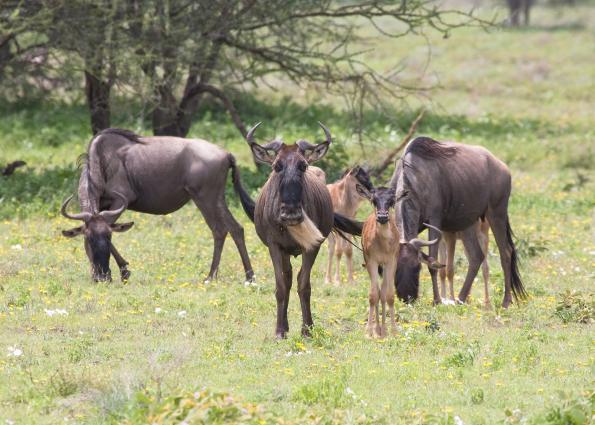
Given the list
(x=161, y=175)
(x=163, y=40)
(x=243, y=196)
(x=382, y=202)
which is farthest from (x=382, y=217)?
(x=163, y=40)

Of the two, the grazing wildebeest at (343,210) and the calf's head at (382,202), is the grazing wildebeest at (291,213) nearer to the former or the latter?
the calf's head at (382,202)

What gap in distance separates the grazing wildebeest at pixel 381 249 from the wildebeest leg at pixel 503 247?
2710mm

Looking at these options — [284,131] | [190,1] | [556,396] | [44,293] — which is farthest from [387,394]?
[284,131]

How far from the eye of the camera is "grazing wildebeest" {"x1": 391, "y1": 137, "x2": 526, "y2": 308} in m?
13.0

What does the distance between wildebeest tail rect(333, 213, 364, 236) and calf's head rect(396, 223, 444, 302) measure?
2.13 ft

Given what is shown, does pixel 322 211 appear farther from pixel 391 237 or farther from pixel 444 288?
pixel 444 288

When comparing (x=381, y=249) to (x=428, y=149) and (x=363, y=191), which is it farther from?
(x=428, y=149)

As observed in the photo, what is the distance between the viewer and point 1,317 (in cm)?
1219

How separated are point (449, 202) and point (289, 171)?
3.73 m

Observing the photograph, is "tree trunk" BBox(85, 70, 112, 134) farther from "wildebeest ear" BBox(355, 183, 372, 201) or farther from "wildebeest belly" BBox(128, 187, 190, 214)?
"wildebeest ear" BBox(355, 183, 372, 201)

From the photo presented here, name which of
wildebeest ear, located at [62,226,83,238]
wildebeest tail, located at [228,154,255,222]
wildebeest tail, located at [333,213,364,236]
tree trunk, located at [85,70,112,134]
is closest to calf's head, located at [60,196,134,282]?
wildebeest ear, located at [62,226,83,238]

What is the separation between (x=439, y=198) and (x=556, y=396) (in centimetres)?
520

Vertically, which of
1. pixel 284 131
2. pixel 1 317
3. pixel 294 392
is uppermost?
pixel 294 392

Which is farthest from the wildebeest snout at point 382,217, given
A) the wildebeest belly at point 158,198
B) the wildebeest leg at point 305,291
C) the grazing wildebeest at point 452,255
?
the wildebeest belly at point 158,198
